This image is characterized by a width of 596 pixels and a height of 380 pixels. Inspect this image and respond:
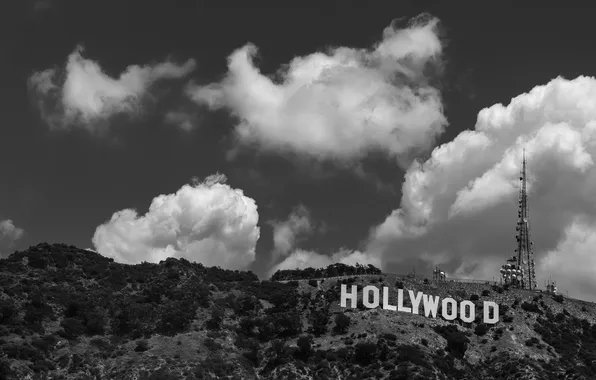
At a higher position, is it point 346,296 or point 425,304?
point 346,296

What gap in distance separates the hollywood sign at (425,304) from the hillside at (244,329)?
5.42 feet

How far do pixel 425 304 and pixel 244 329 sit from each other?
113 ft

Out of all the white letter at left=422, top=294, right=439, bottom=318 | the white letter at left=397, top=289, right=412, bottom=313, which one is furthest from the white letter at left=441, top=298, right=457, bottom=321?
the white letter at left=397, top=289, right=412, bottom=313

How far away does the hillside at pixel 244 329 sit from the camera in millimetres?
106000

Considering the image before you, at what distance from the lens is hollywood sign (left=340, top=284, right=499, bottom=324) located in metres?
132

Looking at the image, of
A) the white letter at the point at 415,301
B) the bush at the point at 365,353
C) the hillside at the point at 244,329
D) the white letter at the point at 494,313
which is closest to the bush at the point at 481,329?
the hillside at the point at 244,329

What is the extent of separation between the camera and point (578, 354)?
128 meters

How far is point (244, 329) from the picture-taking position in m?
125

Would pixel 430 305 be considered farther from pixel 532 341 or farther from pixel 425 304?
pixel 532 341

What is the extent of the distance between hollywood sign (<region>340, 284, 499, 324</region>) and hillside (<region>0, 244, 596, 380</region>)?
5.42 ft

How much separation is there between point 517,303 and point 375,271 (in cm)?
3133

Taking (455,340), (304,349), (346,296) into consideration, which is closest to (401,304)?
(346,296)

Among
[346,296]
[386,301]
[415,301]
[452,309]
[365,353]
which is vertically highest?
[415,301]

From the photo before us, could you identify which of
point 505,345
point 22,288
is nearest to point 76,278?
point 22,288
